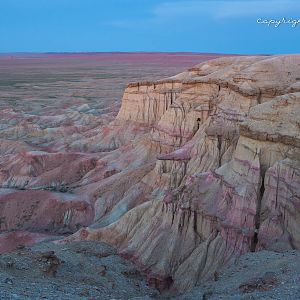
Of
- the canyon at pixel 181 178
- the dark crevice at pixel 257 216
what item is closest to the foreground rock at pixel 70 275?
the canyon at pixel 181 178

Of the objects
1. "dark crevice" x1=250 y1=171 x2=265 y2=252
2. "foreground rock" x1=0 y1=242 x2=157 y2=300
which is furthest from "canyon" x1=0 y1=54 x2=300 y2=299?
"foreground rock" x1=0 y1=242 x2=157 y2=300

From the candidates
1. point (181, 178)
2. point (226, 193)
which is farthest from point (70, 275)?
point (181, 178)

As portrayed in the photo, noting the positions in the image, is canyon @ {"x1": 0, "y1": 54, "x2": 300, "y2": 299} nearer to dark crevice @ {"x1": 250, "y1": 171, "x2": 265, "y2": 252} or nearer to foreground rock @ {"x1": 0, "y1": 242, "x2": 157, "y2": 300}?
dark crevice @ {"x1": 250, "y1": 171, "x2": 265, "y2": 252}

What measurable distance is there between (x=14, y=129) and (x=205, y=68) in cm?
3121

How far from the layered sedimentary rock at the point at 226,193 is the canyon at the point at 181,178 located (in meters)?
0.05

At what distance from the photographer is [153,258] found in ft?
79.3

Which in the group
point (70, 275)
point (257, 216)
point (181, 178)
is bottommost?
point (70, 275)

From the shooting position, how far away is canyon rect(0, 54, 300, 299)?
22.3 meters

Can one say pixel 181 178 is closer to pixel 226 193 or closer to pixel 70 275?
pixel 226 193

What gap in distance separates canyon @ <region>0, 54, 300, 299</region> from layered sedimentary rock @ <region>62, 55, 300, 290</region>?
0.15 ft

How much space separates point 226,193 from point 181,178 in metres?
8.45

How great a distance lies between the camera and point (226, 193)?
23625mm

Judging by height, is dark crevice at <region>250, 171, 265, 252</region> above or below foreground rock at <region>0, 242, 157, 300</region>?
above

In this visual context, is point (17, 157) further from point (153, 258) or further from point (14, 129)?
point (153, 258)
